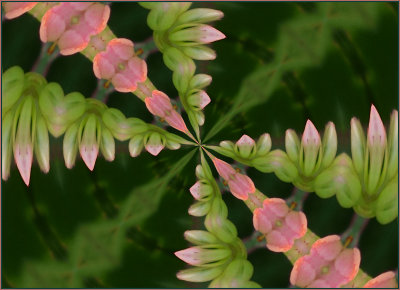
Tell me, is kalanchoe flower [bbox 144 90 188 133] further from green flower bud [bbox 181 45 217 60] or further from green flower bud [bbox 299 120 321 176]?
green flower bud [bbox 299 120 321 176]

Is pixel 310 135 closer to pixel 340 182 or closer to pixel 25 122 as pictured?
pixel 340 182

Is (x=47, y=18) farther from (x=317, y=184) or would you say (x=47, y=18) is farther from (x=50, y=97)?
(x=317, y=184)

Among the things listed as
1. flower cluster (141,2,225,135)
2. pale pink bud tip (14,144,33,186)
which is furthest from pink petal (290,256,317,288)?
pale pink bud tip (14,144,33,186)

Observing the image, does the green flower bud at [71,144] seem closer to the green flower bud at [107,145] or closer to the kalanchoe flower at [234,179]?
the green flower bud at [107,145]

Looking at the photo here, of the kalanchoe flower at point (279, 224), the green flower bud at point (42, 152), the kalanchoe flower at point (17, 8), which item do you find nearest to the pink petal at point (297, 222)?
the kalanchoe flower at point (279, 224)

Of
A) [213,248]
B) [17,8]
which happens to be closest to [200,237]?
[213,248]
